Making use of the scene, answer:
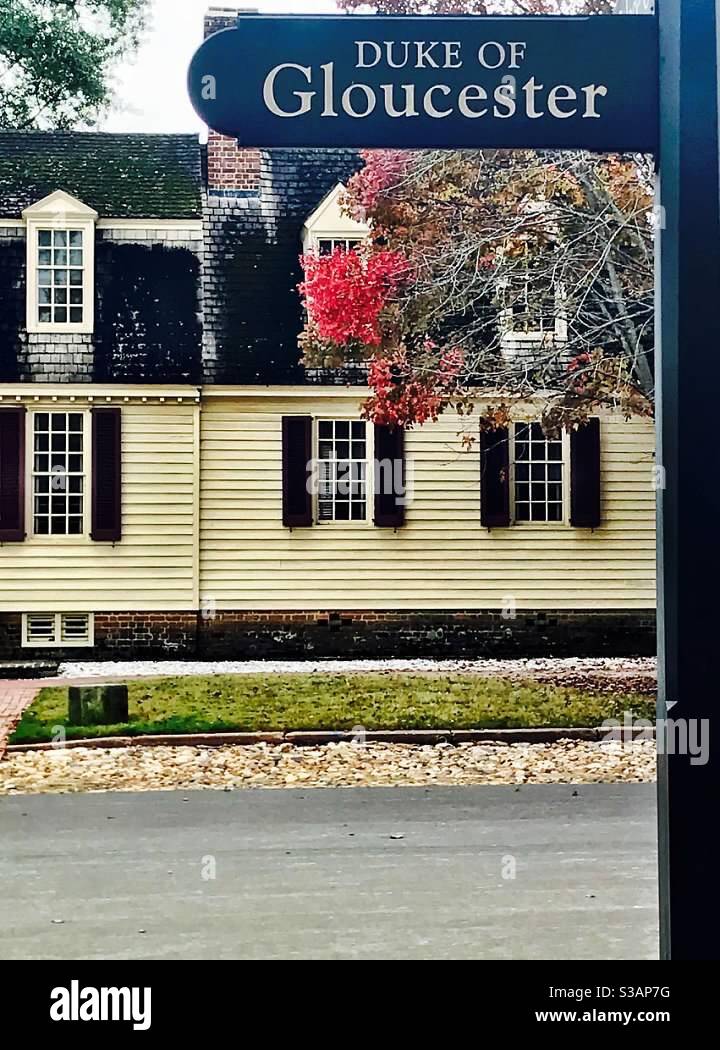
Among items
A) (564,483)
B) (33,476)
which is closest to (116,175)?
(33,476)

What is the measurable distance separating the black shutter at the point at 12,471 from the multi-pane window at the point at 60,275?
1.86 feet

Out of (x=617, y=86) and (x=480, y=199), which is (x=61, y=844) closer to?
(x=617, y=86)

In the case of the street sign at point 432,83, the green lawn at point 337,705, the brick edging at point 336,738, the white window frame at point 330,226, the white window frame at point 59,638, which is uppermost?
the white window frame at point 330,226

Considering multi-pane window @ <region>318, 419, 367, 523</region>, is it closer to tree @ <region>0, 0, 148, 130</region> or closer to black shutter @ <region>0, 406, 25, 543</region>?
black shutter @ <region>0, 406, 25, 543</region>

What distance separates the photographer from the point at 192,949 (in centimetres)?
270

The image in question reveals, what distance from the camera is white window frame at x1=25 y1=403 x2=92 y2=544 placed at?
260 inches

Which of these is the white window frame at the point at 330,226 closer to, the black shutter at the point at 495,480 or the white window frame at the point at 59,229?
the white window frame at the point at 59,229

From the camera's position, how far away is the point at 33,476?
22.3 feet

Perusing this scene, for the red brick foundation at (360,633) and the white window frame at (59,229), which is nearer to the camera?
the red brick foundation at (360,633)

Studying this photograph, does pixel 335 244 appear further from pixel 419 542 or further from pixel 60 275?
pixel 419 542

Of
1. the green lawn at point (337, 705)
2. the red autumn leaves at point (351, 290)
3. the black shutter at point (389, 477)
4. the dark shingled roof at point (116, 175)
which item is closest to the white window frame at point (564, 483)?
the black shutter at point (389, 477)

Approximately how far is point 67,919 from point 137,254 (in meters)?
4.55

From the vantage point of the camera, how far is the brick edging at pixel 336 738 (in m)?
5.61

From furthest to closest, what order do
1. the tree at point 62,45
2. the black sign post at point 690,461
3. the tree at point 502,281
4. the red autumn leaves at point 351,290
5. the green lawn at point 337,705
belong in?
the red autumn leaves at point 351,290 → the green lawn at point 337,705 → the tree at point 502,281 → the tree at point 62,45 → the black sign post at point 690,461
